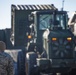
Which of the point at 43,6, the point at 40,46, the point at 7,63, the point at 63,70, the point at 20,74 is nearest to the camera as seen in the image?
the point at 7,63

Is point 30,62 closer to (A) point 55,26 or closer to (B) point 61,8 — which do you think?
(A) point 55,26

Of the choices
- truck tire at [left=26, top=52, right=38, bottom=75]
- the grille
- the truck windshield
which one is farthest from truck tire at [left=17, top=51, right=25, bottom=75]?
the grille

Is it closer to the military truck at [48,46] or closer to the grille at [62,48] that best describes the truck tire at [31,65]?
the military truck at [48,46]

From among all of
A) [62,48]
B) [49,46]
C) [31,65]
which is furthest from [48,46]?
[31,65]

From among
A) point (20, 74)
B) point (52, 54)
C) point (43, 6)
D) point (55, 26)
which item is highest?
point (43, 6)

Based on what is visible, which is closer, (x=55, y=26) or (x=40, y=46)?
(x=55, y=26)

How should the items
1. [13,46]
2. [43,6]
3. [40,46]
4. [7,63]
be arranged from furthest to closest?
[43,6], [13,46], [40,46], [7,63]

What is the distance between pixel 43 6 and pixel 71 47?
6.02 meters

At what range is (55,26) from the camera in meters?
11.0

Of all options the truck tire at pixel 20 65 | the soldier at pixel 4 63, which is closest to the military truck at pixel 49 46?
the truck tire at pixel 20 65

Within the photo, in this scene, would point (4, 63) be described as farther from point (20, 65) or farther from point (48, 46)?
point (20, 65)

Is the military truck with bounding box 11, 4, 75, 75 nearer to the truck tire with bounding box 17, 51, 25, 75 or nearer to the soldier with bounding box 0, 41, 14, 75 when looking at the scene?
the truck tire with bounding box 17, 51, 25, 75

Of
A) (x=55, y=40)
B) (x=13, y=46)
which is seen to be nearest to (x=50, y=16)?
(x=55, y=40)

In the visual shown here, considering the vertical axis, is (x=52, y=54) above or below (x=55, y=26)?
below
